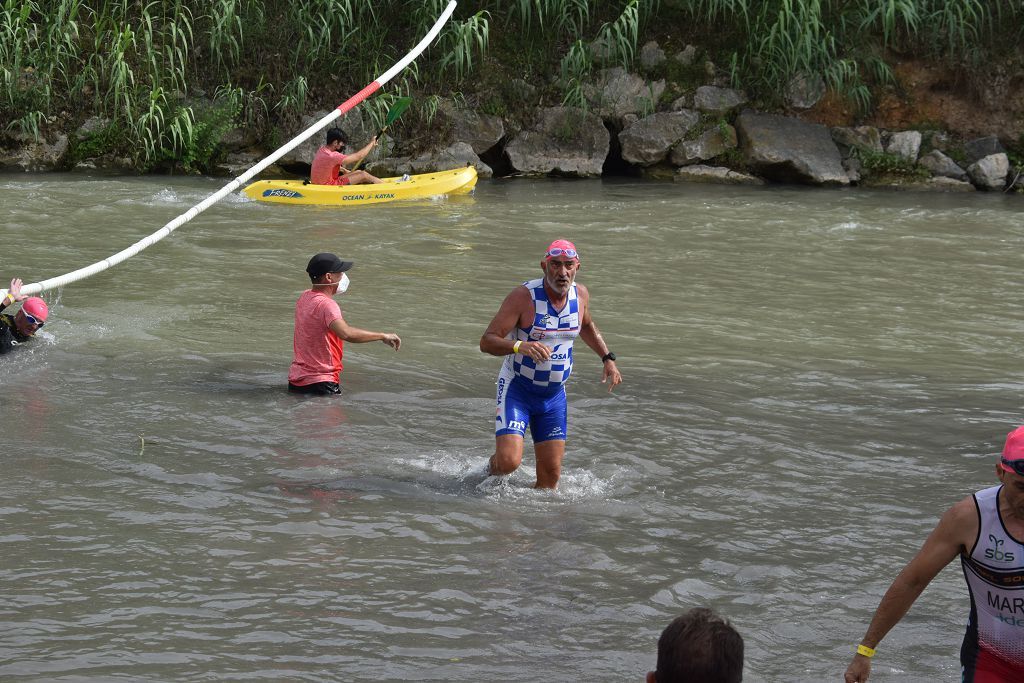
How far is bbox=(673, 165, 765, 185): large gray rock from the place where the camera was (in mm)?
20609

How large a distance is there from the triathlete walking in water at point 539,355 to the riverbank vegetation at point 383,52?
44.5 feet

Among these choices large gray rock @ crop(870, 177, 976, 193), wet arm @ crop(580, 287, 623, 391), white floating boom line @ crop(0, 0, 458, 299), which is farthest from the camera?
large gray rock @ crop(870, 177, 976, 193)

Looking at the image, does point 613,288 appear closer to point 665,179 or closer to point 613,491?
point 613,491

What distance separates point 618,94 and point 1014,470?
1792 centimetres

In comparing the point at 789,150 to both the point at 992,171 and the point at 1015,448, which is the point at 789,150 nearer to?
the point at 992,171

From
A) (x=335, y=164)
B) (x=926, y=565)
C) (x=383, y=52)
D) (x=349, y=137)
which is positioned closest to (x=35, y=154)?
(x=349, y=137)

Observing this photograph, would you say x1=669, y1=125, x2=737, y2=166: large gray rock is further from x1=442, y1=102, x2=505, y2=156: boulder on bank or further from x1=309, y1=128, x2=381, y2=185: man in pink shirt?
x1=309, y1=128, x2=381, y2=185: man in pink shirt

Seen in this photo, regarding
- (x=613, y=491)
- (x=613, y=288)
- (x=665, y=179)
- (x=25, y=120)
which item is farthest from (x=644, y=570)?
(x=25, y=120)

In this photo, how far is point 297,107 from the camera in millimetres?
20766

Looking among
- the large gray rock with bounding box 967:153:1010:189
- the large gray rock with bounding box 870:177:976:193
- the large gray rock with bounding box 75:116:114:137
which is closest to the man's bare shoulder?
the large gray rock with bounding box 870:177:976:193

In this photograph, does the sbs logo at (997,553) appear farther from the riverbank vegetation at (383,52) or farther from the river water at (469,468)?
the riverbank vegetation at (383,52)

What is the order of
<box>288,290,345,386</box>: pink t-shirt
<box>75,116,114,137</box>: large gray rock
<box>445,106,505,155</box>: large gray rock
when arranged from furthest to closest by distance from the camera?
<box>445,106,505,155</box>: large gray rock
<box>75,116,114,137</box>: large gray rock
<box>288,290,345,386</box>: pink t-shirt

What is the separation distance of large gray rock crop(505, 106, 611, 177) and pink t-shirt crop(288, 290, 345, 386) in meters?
12.4

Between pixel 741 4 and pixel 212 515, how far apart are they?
15.7 metres
